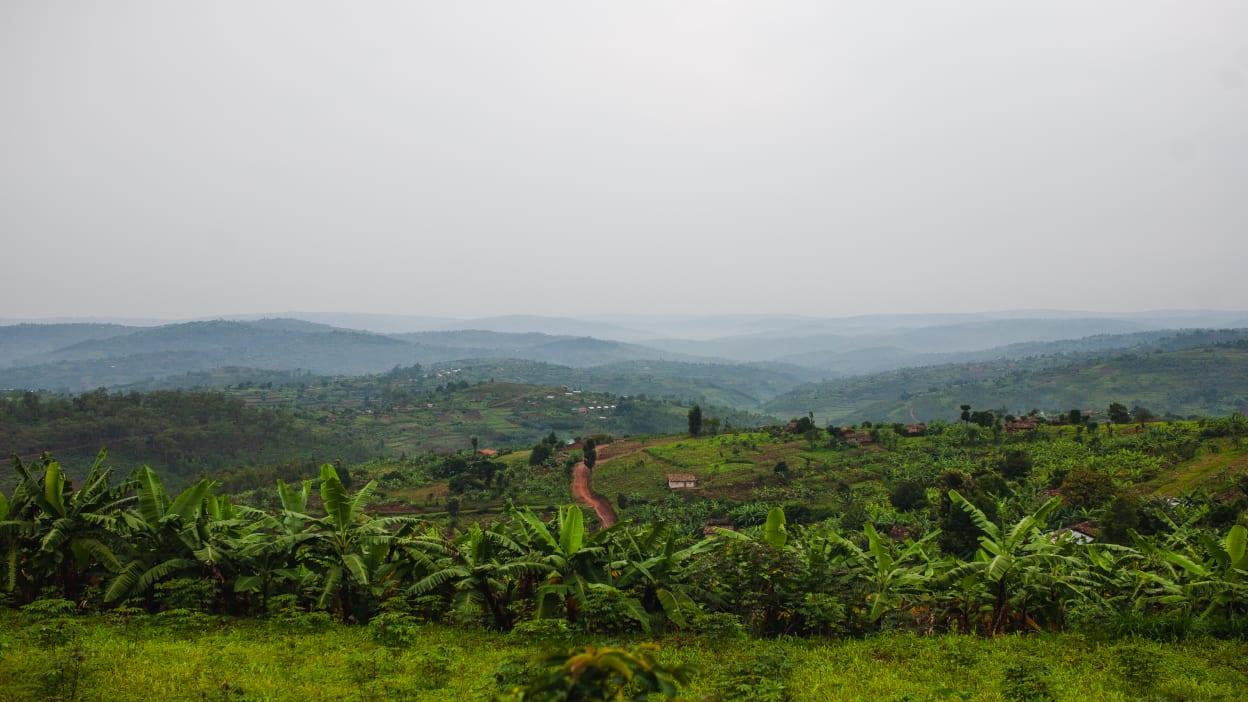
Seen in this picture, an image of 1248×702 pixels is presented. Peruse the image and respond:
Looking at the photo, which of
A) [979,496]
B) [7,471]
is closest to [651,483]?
[979,496]

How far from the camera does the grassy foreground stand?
534 centimetres

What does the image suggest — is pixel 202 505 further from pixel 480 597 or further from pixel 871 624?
pixel 871 624

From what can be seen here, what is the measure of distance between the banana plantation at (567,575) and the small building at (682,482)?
40.9 meters

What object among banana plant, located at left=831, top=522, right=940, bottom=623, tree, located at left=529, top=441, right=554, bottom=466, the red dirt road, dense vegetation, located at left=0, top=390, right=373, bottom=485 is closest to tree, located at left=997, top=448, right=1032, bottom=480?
the red dirt road

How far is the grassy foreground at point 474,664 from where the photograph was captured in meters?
5.34

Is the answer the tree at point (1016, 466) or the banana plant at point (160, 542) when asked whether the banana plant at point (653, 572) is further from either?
the tree at point (1016, 466)

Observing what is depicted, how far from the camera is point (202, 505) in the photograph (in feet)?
27.5

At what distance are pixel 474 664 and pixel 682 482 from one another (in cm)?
4390

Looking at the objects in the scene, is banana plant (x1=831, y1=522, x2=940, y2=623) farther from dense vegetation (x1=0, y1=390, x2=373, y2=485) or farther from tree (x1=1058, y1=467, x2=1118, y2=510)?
dense vegetation (x1=0, y1=390, x2=373, y2=485)

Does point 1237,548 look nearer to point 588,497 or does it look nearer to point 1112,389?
point 588,497

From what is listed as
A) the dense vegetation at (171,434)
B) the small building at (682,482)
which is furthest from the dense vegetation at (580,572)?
Result: the dense vegetation at (171,434)

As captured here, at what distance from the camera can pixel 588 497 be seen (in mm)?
50688

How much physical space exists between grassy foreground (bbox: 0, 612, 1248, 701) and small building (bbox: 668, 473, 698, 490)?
41683 millimetres

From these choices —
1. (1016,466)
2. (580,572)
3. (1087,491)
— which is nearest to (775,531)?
(580,572)
